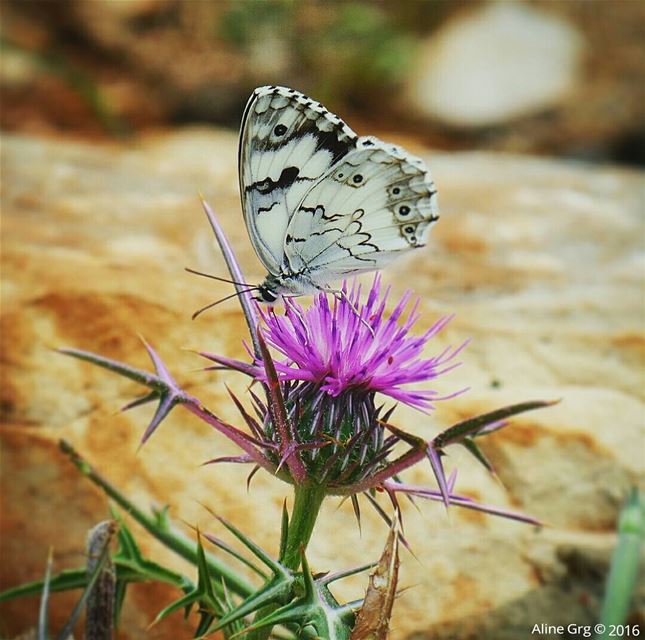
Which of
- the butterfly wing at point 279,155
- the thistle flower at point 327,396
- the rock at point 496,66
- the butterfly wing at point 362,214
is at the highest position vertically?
the rock at point 496,66

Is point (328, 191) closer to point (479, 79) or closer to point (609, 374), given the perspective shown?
point (609, 374)

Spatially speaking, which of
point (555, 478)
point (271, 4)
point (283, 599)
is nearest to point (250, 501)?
point (283, 599)

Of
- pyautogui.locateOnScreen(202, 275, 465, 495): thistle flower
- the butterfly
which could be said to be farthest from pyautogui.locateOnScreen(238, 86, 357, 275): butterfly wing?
pyautogui.locateOnScreen(202, 275, 465, 495): thistle flower

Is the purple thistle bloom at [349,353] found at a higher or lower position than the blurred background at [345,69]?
lower

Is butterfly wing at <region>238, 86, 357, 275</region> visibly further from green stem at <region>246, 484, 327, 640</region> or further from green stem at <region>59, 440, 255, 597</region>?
green stem at <region>59, 440, 255, 597</region>

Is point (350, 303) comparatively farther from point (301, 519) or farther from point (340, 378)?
point (301, 519)

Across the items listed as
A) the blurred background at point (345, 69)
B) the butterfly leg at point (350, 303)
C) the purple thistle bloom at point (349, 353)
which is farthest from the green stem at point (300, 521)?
the blurred background at point (345, 69)

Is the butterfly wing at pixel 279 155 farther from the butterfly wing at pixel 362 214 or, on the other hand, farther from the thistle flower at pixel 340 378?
the thistle flower at pixel 340 378
